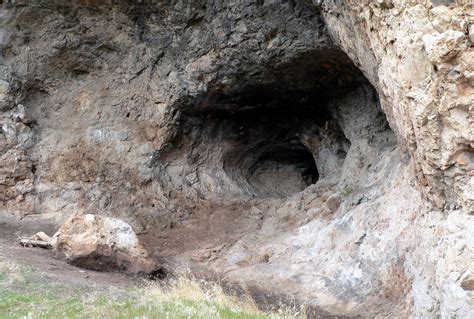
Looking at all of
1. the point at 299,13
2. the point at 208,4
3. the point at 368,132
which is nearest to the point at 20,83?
the point at 208,4

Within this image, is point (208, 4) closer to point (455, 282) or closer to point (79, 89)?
point (79, 89)

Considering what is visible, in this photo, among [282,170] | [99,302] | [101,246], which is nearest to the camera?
[99,302]

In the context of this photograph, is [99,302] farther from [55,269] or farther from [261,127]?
[261,127]

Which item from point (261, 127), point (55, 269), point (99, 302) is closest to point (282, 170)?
point (261, 127)

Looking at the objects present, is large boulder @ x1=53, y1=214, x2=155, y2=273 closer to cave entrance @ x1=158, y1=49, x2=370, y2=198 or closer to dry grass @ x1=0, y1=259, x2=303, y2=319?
dry grass @ x1=0, y1=259, x2=303, y2=319

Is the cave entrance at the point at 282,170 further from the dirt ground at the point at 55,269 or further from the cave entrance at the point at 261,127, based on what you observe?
the dirt ground at the point at 55,269

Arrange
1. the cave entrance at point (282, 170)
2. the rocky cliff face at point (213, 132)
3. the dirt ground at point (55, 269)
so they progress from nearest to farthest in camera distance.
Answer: the dirt ground at point (55, 269)
the rocky cliff face at point (213, 132)
the cave entrance at point (282, 170)

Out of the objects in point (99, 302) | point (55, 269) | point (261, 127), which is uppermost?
point (261, 127)

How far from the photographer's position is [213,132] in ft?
44.3

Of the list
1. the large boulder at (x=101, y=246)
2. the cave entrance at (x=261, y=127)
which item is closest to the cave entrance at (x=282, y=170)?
the cave entrance at (x=261, y=127)

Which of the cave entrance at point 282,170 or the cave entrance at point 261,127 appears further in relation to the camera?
the cave entrance at point 282,170

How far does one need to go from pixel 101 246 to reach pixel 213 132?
5684 mm

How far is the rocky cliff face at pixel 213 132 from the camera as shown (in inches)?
347

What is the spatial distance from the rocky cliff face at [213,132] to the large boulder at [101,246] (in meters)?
1.78
